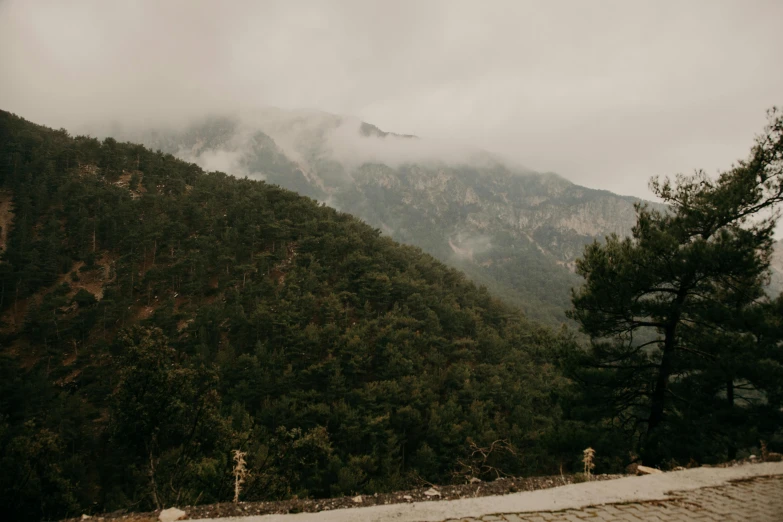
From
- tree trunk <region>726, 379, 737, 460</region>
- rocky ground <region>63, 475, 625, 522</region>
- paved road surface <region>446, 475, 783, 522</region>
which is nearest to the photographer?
paved road surface <region>446, 475, 783, 522</region>

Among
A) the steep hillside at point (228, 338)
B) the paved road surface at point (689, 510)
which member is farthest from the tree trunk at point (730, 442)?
the paved road surface at point (689, 510)

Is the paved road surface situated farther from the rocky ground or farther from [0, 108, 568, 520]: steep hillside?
[0, 108, 568, 520]: steep hillside

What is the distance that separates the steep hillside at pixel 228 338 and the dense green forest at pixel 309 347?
0.20 meters

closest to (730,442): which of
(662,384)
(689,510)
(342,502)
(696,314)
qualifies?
(662,384)

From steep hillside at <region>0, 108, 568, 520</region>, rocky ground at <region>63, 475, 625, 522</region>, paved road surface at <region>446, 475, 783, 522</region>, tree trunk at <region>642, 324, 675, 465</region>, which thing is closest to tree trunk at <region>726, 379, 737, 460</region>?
tree trunk at <region>642, 324, 675, 465</region>

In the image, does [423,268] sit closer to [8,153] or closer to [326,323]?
[326,323]

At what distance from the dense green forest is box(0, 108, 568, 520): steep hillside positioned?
201mm

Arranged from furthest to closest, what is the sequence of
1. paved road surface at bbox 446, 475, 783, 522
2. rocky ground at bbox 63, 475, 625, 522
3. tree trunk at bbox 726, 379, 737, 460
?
tree trunk at bbox 726, 379, 737, 460 < rocky ground at bbox 63, 475, 625, 522 < paved road surface at bbox 446, 475, 783, 522

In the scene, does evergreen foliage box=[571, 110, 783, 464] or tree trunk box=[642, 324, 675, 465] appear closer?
evergreen foliage box=[571, 110, 783, 464]

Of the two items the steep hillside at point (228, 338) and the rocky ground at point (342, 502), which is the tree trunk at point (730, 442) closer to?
the steep hillside at point (228, 338)

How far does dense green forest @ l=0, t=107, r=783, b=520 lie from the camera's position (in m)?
8.75

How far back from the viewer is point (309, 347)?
33688 millimetres

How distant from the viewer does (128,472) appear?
22.7 m

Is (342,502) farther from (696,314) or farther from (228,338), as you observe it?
(228,338)
